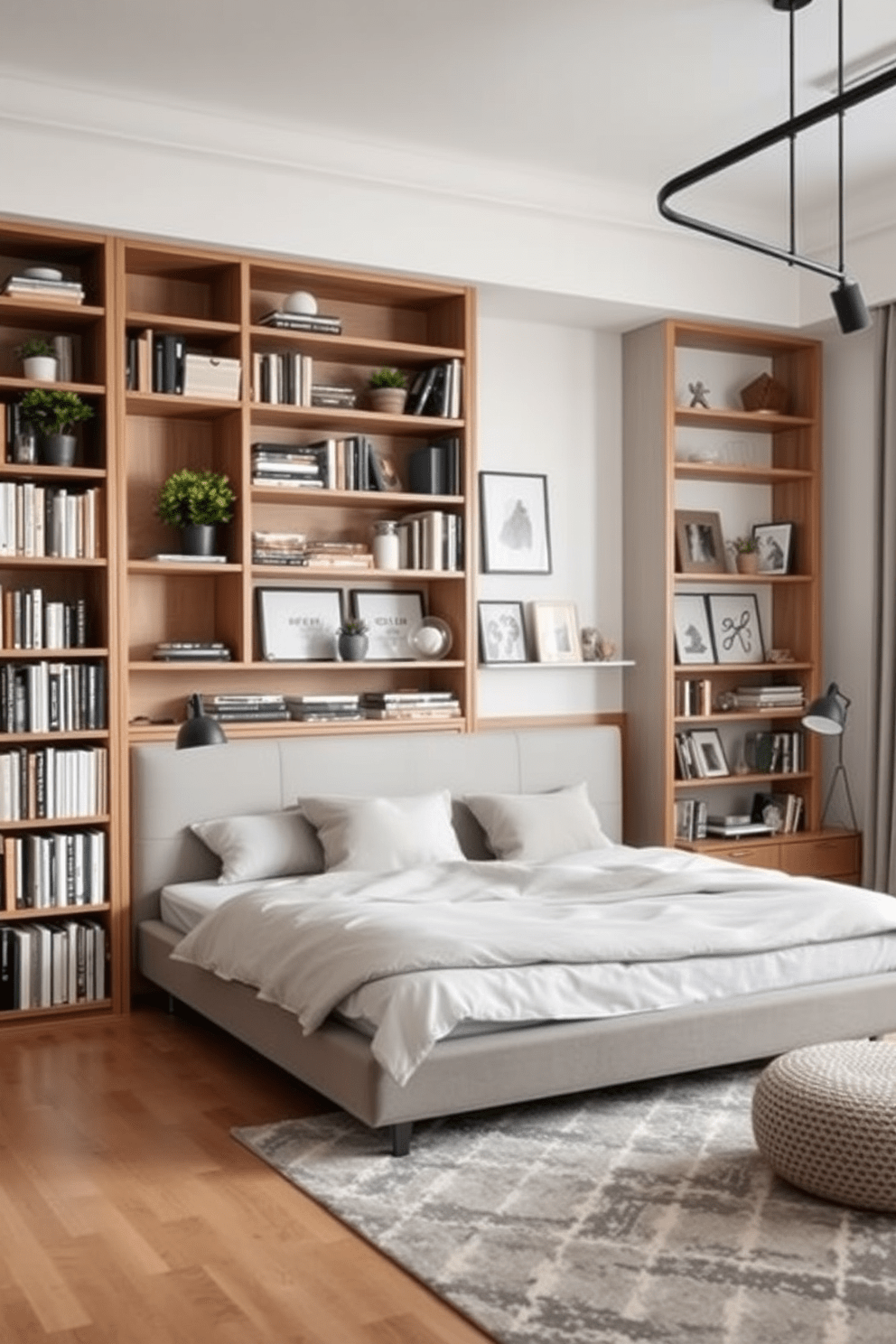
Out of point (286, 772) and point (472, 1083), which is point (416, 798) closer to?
point (286, 772)

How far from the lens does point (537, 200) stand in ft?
18.6

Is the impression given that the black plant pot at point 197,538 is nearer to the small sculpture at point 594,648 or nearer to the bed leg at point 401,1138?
the small sculpture at point 594,648

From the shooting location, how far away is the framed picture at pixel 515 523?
241 inches

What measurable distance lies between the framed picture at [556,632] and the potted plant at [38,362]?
7.19 feet

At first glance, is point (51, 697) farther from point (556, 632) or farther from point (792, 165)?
point (792, 165)

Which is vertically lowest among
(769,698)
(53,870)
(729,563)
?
(53,870)

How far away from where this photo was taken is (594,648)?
20.9ft

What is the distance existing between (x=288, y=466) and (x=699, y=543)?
199cm

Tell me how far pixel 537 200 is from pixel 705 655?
2088 mm

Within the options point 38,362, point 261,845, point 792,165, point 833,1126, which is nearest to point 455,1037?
point 833,1126

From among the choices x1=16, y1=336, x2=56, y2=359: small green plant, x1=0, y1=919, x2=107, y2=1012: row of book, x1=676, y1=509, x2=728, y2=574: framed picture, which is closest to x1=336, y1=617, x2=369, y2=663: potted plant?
x1=0, y1=919, x2=107, y2=1012: row of book

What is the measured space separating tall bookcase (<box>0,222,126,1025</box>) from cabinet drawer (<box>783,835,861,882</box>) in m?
2.86

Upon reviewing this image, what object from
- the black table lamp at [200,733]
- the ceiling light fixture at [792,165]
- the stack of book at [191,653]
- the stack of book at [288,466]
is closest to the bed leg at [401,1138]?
the black table lamp at [200,733]

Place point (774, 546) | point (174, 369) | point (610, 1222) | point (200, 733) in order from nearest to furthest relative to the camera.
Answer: point (610, 1222) → point (200, 733) → point (174, 369) → point (774, 546)
